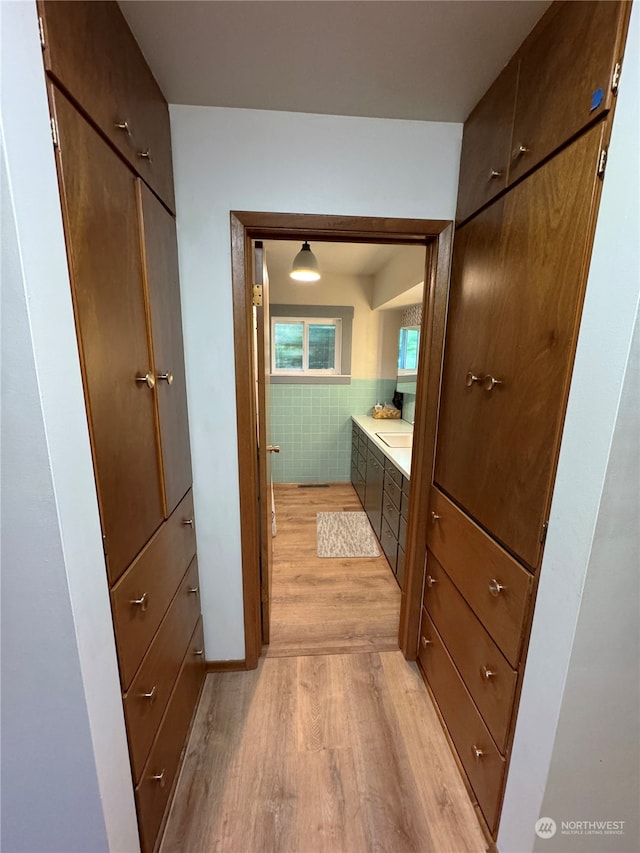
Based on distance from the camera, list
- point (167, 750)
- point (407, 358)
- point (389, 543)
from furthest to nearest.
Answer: point (407, 358)
point (389, 543)
point (167, 750)

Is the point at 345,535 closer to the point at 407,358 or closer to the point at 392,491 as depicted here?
the point at 392,491

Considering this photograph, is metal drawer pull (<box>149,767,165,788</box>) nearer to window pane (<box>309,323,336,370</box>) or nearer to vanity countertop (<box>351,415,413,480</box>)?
vanity countertop (<box>351,415,413,480</box>)

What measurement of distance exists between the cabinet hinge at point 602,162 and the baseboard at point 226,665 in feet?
6.86

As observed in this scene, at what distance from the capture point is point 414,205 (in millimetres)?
1312

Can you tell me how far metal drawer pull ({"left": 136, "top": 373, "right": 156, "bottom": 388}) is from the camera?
941 mm

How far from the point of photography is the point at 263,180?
1254mm

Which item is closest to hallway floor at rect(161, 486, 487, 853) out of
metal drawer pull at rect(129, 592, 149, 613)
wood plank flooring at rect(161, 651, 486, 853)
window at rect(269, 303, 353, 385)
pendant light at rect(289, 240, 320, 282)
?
wood plank flooring at rect(161, 651, 486, 853)

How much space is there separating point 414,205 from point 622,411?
3.49 feet

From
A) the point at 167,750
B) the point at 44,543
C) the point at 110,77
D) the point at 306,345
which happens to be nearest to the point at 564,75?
the point at 110,77

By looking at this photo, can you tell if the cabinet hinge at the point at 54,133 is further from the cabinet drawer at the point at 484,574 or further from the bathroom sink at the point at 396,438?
the bathroom sink at the point at 396,438

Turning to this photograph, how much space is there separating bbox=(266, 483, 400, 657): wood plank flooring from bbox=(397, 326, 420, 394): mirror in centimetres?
174

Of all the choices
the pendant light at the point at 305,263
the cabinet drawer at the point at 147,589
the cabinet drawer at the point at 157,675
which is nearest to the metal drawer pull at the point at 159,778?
the cabinet drawer at the point at 157,675

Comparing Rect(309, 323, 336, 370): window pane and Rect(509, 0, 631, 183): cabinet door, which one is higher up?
Rect(509, 0, 631, 183): cabinet door

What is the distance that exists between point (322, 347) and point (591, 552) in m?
3.45
